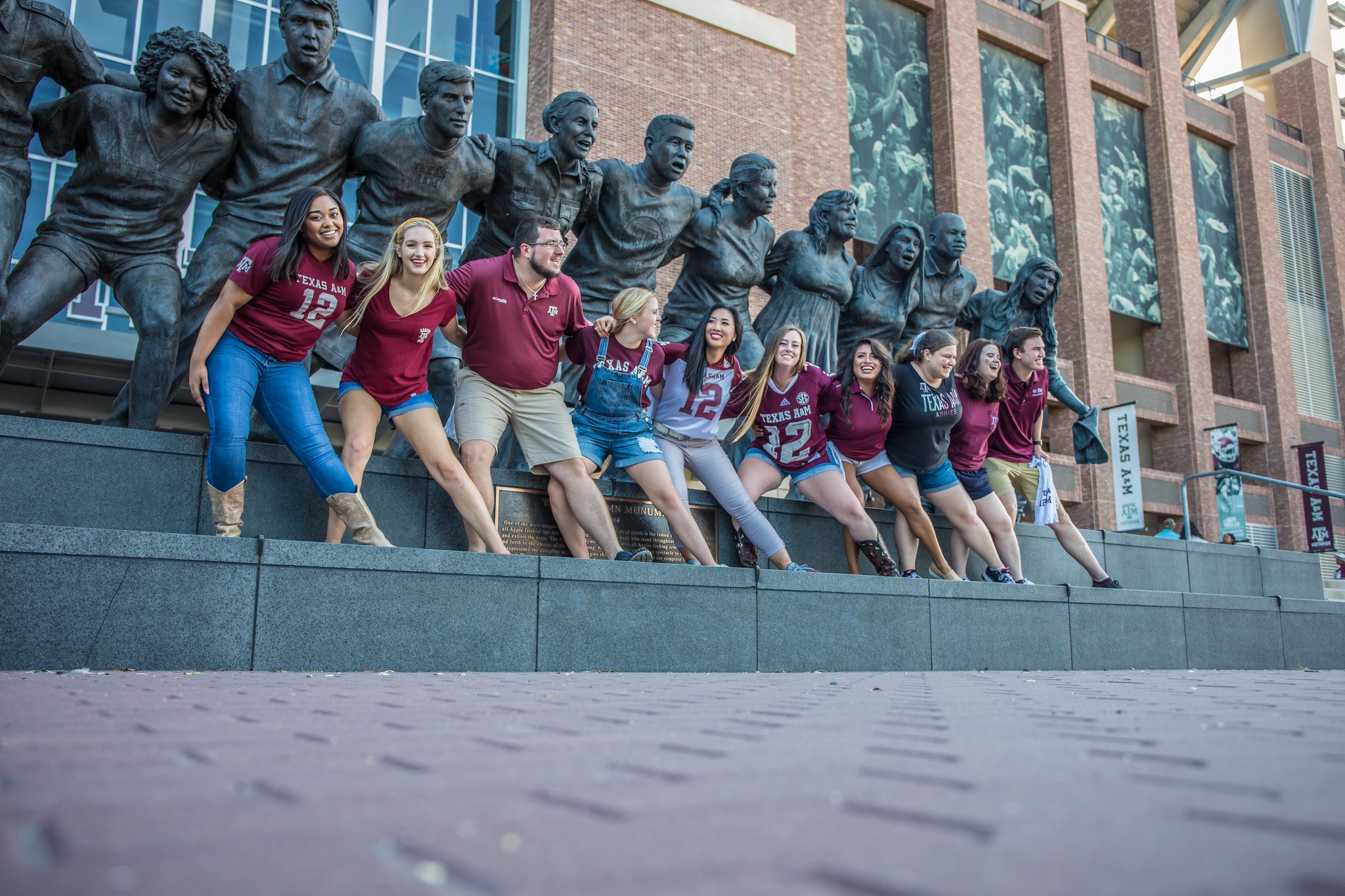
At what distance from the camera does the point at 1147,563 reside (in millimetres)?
11234

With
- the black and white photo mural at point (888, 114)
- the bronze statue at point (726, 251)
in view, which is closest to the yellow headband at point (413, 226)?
the bronze statue at point (726, 251)

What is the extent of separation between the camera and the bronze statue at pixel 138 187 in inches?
253

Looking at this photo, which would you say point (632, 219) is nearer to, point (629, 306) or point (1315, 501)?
point (629, 306)

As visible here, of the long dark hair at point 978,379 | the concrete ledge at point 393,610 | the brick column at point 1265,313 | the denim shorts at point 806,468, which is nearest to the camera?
the concrete ledge at point 393,610

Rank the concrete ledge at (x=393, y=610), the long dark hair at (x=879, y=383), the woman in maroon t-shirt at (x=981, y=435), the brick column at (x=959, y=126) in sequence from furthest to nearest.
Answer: the brick column at (x=959, y=126) < the woman in maroon t-shirt at (x=981, y=435) < the long dark hair at (x=879, y=383) < the concrete ledge at (x=393, y=610)

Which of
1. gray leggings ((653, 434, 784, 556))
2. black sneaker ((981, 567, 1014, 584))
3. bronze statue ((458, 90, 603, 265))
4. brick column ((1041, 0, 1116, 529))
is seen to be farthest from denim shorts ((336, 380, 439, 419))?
brick column ((1041, 0, 1116, 529))

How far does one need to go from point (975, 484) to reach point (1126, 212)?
24737 millimetres

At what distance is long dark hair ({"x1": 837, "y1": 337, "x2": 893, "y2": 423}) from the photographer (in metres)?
7.91

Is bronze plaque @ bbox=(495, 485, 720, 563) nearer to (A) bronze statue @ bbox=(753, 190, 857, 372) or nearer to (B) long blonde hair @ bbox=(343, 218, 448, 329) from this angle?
(B) long blonde hair @ bbox=(343, 218, 448, 329)

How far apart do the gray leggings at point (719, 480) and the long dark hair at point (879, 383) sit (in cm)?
116

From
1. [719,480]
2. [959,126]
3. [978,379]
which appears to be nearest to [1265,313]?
[959,126]

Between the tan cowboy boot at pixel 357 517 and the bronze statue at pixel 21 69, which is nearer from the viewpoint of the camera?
the tan cowboy boot at pixel 357 517

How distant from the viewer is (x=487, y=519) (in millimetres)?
5949

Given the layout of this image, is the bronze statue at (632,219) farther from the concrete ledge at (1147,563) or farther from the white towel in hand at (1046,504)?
the concrete ledge at (1147,563)
